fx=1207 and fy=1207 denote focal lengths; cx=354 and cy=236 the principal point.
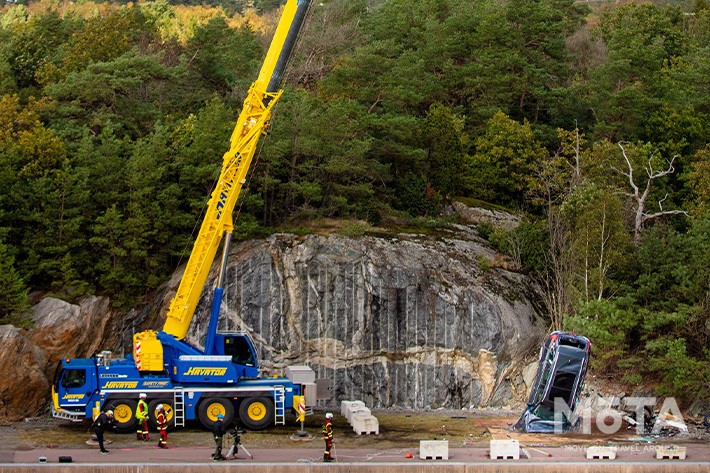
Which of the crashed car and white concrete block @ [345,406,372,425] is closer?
the crashed car

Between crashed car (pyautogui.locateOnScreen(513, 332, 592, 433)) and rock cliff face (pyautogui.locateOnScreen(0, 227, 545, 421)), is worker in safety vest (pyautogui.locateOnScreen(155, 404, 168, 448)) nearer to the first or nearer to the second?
rock cliff face (pyautogui.locateOnScreen(0, 227, 545, 421))

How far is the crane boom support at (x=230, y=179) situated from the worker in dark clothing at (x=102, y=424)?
4228 millimetres

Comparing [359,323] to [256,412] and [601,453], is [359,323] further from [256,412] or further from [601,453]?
[601,453]

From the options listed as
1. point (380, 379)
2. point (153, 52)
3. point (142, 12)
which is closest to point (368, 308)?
point (380, 379)

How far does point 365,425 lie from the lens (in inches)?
1310

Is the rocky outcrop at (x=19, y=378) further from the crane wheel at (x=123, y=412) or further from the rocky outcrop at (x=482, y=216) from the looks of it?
the rocky outcrop at (x=482, y=216)

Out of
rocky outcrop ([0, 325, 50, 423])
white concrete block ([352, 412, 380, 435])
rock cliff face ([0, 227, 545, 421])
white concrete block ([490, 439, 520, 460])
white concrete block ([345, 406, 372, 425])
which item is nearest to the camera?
white concrete block ([490, 439, 520, 460])

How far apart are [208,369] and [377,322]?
883 centimetres

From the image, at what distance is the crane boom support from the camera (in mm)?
34250

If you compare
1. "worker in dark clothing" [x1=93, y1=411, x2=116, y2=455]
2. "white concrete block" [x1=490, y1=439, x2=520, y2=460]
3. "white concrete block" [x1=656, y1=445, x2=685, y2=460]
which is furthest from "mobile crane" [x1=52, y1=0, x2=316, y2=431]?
"white concrete block" [x1=656, y1=445, x2=685, y2=460]

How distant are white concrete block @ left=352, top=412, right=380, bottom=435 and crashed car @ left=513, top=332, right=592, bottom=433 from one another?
159 inches

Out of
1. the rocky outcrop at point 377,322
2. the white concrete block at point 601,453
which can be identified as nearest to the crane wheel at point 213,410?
the rocky outcrop at point 377,322

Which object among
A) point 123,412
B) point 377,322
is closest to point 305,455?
point 123,412

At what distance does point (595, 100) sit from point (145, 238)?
22427 millimetres
